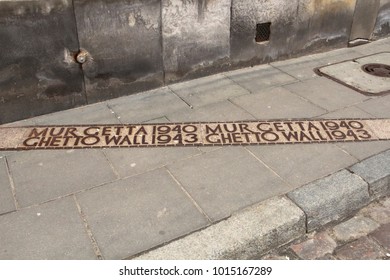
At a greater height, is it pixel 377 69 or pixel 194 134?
pixel 377 69

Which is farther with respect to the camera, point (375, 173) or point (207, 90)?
point (207, 90)

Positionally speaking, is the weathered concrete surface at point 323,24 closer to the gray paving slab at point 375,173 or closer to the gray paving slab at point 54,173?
the gray paving slab at point 375,173

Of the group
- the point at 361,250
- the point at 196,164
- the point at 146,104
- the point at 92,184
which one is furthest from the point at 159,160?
the point at 361,250

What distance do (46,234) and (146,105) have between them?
2316 millimetres

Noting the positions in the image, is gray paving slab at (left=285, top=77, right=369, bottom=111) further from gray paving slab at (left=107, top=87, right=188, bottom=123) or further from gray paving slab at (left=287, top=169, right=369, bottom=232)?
gray paving slab at (left=107, top=87, right=188, bottom=123)

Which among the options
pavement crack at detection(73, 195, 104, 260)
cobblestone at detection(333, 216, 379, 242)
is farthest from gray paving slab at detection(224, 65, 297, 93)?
pavement crack at detection(73, 195, 104, 260)

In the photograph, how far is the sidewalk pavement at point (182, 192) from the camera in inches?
121

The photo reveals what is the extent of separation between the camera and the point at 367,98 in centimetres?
516

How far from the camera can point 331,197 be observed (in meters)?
3.49

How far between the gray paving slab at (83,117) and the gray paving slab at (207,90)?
40.4 inches

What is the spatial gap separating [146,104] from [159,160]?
1283 millimetres

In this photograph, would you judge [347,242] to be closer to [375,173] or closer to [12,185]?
[375,173]

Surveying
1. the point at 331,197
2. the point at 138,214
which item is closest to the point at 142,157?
the point at 138,214

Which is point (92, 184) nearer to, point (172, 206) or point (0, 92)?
point (172, 206)
